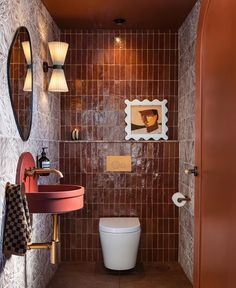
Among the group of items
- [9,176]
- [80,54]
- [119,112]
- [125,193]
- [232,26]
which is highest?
[80,54]

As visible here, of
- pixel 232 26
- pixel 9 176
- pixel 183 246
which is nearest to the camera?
pixel 232 26

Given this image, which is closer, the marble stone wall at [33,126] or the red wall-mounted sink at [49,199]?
the marble stone wall at [33,126]

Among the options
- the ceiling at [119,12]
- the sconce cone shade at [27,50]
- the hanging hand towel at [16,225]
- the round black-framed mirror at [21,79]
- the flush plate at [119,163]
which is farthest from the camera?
the flush plate at [119,163]

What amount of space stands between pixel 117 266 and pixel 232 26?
2.12 m

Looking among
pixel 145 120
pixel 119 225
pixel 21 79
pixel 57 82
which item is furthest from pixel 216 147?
pixel 145 120

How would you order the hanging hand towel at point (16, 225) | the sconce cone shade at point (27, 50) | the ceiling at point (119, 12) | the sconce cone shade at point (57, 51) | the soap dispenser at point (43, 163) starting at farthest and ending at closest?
the sconce cone shade at point (57, 51)
the ceiling at point (119, 12)
the soap dispenser at point (43, 163)
the sconce cone shade at point (27, 50)
the hanging hand towel at point (16, 225)

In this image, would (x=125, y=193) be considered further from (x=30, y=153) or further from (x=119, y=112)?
(x=30, y=153)

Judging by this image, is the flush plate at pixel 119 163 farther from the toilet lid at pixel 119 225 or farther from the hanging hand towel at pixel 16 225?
the hanging hand towel at pixel 16 225

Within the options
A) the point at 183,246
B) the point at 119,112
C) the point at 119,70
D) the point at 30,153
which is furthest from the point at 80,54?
the point at 183,246

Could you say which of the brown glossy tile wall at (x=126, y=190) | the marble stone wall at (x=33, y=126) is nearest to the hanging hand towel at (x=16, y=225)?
the marble stone wall at (x=33, y=126)

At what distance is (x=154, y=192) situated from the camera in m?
3.26

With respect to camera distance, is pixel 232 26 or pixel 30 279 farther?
pixel 30 279

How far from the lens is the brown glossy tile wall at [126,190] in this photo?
3252mm

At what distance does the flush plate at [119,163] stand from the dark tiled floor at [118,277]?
889 millimetres
